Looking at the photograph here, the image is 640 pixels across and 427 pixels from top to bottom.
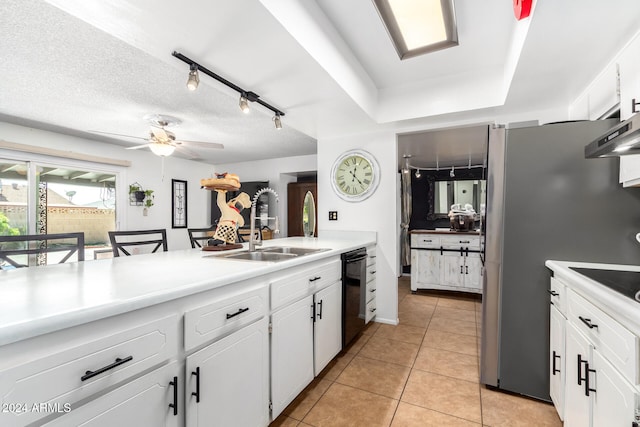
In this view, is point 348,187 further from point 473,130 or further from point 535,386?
point 535,386

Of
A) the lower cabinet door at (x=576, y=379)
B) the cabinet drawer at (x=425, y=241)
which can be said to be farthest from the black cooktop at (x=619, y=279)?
the cabinet drawer at (x=425, y=241)

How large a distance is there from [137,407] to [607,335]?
5.22ft

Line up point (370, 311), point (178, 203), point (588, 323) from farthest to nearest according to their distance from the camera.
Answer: point (178, 203)
point (370, 311)
point (588, 323)

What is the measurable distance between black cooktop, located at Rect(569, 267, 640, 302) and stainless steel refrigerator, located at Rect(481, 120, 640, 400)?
0.90 ft

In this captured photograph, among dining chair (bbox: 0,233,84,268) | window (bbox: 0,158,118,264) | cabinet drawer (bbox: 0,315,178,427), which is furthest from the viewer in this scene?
window (bbox: 0,158,118,264)

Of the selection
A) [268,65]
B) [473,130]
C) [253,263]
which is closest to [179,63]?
[268,65]

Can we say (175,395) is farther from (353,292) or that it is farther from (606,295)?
(353,292)

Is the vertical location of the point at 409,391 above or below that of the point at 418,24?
below

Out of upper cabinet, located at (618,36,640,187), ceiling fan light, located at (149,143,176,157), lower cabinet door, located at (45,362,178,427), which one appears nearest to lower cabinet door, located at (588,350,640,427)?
upper cabinet, located at (618,36,640,187)

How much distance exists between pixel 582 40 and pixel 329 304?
2.10 meters

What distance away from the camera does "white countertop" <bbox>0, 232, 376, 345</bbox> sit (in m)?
0.70

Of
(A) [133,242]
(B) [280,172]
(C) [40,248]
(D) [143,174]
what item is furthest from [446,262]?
(D) [143,174]

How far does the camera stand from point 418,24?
1.77m

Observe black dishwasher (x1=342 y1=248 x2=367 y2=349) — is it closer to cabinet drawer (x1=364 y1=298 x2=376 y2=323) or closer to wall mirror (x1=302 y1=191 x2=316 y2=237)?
cabinet drawer (x1=364 y1=298 x2=376 y2=323)
